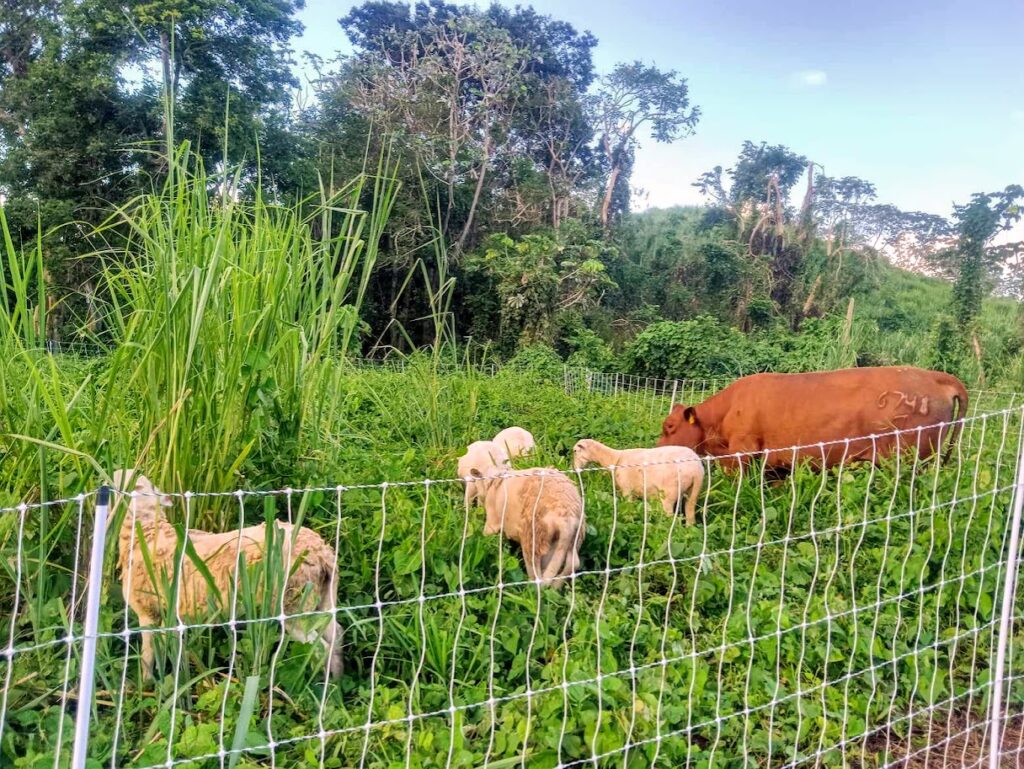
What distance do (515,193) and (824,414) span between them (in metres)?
13.7

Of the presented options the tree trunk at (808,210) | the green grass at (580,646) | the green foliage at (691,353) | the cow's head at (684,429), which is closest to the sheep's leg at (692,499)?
the green grass at (580,646)

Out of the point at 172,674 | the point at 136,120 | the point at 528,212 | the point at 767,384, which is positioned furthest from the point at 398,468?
the point at 528,212

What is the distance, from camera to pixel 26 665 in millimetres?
2164

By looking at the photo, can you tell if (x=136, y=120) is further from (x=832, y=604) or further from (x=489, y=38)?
(x=832, y=604)

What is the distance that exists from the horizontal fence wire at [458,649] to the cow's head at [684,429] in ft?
7.05

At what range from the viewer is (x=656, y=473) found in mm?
4148

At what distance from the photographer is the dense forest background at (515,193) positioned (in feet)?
43.0

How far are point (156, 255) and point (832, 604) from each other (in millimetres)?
2897

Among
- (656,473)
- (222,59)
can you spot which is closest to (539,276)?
(222,59)

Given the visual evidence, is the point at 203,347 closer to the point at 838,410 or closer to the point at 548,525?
the point at 548,525

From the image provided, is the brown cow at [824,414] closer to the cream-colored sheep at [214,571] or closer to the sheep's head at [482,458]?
the sheep's head at [482,458]

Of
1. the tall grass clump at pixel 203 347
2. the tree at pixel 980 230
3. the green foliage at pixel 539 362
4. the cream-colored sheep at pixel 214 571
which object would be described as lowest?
the green foliage at pixel 539 362

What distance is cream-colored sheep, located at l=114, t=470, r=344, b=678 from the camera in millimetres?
2143

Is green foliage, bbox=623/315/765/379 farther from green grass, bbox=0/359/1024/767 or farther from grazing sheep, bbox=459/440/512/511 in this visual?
grazing sheep, bbox=459/440/512/511
